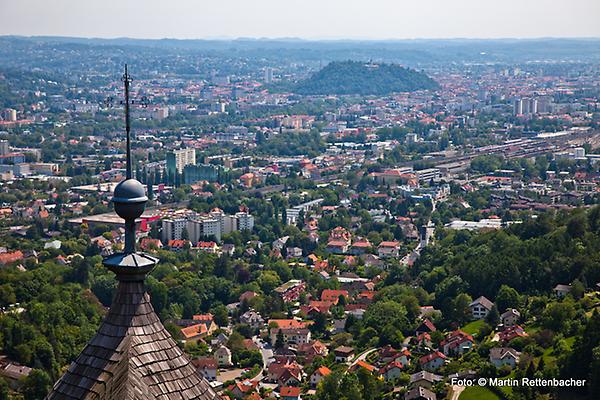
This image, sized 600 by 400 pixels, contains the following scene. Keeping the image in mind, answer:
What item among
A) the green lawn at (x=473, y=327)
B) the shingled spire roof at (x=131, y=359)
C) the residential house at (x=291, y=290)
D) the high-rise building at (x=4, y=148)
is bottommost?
the high-rise building at (x=4, y=148)

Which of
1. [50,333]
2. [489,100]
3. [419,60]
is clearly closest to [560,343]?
[50,333]

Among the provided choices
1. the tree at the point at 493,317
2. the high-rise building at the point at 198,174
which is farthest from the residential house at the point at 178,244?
the high-rise building at the point at 198,174

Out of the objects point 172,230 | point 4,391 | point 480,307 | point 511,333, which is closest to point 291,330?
point 480,307

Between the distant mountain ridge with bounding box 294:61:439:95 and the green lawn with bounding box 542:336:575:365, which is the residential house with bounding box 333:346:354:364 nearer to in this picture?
the green lawn with bounding box 542:336:575:365

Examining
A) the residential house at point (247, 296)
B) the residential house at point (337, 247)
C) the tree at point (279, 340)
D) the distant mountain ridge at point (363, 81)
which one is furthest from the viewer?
the distant mountain ridge at point (363, 81)

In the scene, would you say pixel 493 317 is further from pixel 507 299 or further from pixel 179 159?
pixel 179 159

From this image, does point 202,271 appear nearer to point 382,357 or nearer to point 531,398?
point 382,357

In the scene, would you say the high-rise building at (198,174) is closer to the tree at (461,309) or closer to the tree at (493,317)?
the tree at (461,309)
